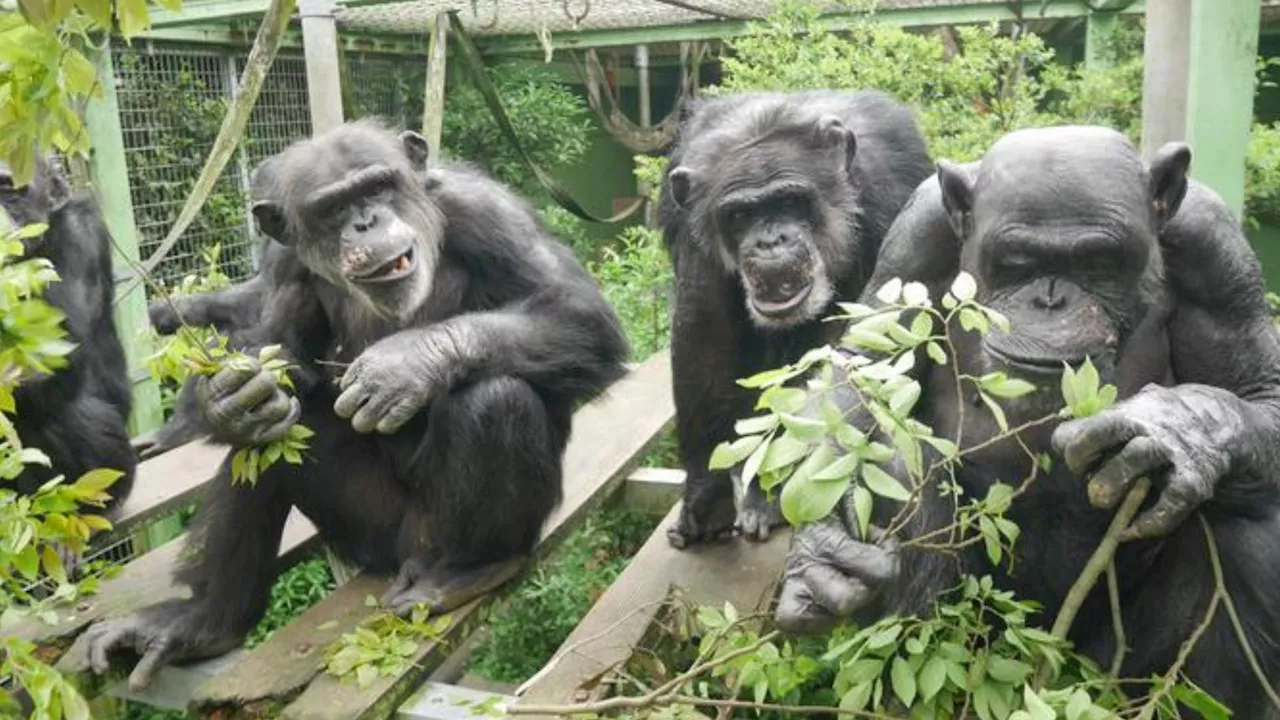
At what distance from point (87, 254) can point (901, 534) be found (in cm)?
351

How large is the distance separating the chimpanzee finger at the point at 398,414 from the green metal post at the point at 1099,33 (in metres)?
6.12

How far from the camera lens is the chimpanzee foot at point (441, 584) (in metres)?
3.43

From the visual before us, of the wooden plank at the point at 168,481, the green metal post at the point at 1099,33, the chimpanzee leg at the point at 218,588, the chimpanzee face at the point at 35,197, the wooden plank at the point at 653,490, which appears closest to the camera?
the chimpanzee leg at the point at 218,588

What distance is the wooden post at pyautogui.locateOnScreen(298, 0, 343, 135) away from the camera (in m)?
5.74

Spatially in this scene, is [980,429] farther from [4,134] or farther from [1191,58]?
[4,134]

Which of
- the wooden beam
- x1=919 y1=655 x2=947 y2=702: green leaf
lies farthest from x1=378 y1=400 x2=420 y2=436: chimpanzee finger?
the wooden beam

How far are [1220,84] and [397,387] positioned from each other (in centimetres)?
273

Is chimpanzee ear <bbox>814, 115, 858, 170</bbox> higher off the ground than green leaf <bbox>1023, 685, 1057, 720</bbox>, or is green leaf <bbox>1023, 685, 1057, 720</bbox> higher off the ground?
chimpanzee ear <bbox>814, 115, 858, 170</bbox>

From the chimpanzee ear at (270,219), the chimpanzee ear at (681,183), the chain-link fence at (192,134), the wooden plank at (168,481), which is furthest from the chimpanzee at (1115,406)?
the chain-link fence at (192,134)

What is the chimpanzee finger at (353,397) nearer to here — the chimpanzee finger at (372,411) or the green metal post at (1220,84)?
the chimpanzee finger at (372,411)

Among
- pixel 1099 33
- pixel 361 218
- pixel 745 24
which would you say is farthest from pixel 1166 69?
pixel 745 24

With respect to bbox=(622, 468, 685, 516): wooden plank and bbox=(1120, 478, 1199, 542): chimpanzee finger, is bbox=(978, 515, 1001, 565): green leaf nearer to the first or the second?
bbox=(1120, 478, 1199, 542): chimpanzee finger

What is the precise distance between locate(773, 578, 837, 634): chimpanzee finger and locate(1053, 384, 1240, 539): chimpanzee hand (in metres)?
0.64

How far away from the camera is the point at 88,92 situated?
7.14ft
